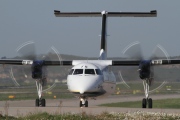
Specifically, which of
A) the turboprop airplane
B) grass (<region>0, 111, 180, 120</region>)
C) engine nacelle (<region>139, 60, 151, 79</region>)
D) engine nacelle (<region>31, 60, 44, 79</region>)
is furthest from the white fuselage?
grass (<region>0, 111, 180, 120</region>)

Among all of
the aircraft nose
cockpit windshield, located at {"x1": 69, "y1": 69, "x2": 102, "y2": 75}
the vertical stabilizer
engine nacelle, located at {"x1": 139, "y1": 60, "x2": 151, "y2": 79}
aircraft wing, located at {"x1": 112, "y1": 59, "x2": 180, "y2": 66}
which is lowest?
the aircraft nose

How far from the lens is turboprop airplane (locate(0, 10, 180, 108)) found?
109 ft

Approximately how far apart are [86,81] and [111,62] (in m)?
5.28

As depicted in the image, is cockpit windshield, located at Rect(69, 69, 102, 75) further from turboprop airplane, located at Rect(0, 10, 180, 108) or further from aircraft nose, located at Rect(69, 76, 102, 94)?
aircraft nose, located at Rect(69, 76, 102, 94)

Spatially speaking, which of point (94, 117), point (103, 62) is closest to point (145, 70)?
point (103, 62)

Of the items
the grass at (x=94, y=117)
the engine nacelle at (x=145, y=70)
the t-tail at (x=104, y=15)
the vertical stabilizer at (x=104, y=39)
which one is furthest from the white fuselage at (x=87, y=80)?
the grass at (x=94, y=117)

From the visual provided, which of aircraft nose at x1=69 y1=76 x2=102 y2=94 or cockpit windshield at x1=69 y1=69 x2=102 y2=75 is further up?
cockpit windshield at x1=69 y1=69 x2=102 y2=75

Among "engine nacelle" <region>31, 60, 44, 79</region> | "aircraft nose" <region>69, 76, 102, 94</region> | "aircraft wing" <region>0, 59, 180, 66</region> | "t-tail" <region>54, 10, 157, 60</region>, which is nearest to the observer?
"aircraft nose" <region>69, 76, 102, 94</region>

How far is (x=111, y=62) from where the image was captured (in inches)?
1492

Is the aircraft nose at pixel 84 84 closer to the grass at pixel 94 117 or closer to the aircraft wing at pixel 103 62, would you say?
the aircraft wing at pixel 103 62

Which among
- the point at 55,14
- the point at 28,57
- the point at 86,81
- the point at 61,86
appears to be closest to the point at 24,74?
the point at 28,57

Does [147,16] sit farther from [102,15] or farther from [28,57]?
[28,57]

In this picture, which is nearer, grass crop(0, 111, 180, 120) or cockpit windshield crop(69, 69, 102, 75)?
grass crop(0, 111, 180, 120)

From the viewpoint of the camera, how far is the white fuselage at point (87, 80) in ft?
108
